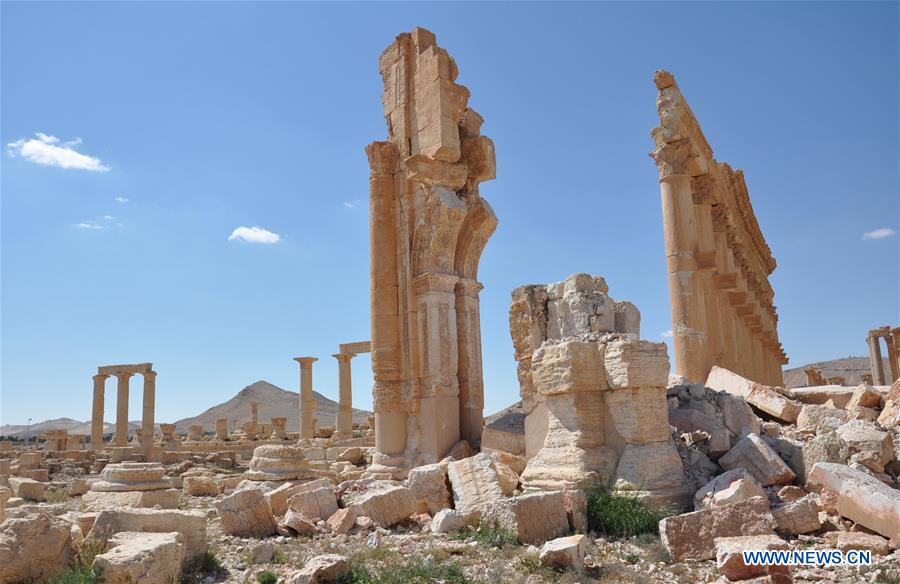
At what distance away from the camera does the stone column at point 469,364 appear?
38.2 ft

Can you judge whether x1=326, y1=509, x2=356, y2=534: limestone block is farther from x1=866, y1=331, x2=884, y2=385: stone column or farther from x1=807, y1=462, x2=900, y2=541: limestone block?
x1=866, y1=331, x2=884, y2=385: stone column

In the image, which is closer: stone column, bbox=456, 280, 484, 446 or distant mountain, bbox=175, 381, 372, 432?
stone column, bbox=456, 280, 484, 446

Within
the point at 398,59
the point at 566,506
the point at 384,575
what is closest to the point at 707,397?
the point at 566,506

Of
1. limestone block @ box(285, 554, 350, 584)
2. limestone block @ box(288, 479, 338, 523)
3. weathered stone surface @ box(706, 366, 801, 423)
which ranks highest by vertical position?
weathered stone surface @ box(706, 366, 801, 423)

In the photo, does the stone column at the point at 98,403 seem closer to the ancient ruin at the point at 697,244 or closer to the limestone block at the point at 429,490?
the ancient ruin at the point at 697,244

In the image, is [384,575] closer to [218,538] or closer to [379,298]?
[218,538]

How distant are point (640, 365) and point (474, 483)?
85.0 inches

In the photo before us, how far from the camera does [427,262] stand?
1155 cm

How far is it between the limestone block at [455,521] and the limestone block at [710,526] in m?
1.84

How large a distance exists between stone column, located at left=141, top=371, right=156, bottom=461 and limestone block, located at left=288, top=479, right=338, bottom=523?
66.3 ft

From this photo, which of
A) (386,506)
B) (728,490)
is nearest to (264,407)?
(386,506)

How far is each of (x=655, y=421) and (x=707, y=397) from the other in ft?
7.28

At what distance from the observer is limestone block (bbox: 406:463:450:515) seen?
797cm

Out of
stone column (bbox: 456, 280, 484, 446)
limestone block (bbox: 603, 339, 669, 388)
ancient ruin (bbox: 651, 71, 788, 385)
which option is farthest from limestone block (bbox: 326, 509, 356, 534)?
ancient ruin (bbox: 651, 71, 788, 385)
